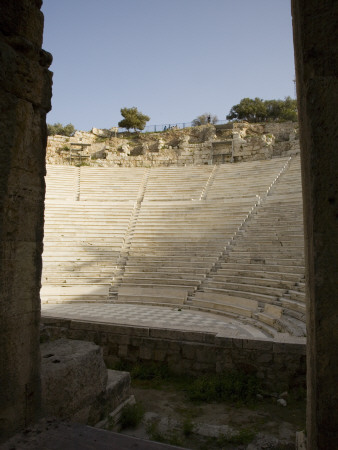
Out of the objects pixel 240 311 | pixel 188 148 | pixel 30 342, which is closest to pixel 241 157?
pixel 188 148

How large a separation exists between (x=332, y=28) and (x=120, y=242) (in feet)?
41.4

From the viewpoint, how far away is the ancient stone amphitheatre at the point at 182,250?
8508mm

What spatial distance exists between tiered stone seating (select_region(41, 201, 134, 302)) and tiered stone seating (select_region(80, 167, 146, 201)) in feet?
2.76

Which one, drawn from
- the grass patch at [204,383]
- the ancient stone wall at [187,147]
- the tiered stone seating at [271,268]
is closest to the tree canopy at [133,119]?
the ancient stone wall at [187,147]

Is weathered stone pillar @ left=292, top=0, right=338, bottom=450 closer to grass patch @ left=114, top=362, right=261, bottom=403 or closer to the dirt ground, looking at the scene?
the dirt ground

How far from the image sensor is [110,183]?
19.3 metres

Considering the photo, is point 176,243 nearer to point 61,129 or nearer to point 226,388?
point 226,388

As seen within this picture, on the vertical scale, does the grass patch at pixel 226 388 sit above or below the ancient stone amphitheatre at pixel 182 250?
below

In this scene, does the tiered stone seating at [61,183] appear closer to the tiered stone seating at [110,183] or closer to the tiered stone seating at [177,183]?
the tiered stone seating at [110,183]

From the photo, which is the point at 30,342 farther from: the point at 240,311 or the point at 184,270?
the point at 184,270

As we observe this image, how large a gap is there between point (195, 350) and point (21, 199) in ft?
13.9

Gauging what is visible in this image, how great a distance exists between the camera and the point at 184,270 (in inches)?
452

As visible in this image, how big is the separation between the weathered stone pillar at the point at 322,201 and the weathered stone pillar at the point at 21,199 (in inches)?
69.0

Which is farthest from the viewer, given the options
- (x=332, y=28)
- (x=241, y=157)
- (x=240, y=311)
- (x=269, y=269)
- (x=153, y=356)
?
(x=241, y=157)
